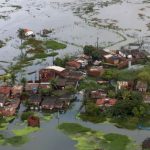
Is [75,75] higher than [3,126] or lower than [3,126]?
higher

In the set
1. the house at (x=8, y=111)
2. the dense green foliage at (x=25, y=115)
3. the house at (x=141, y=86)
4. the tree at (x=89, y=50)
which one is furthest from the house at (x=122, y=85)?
the house at (x=8, y=111)

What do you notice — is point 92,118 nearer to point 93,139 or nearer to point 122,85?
point 93,139

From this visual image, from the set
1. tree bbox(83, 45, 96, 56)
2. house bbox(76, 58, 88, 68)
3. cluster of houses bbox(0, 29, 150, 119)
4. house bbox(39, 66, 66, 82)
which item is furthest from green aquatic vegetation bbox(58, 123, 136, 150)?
tree bbox(83, 45, 96, 56)

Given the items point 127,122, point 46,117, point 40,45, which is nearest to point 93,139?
point 127,122

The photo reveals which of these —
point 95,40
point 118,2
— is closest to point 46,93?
point 95,40

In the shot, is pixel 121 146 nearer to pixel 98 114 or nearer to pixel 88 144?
pixel 88 144

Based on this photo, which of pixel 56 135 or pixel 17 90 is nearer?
pixel 56 135
